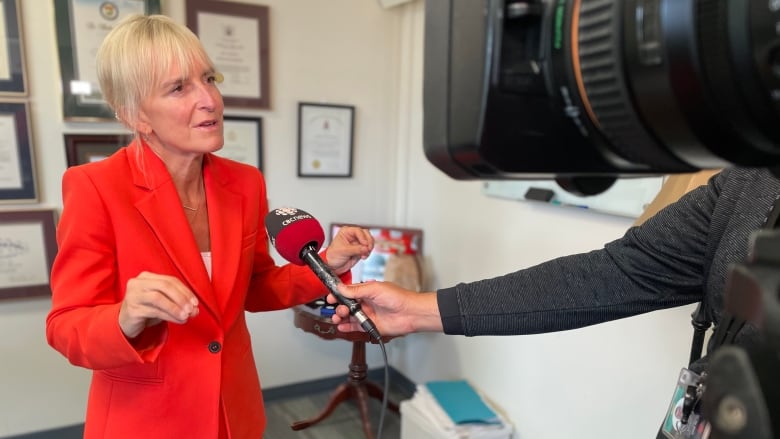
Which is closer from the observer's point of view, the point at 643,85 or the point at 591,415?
the point at 643,85

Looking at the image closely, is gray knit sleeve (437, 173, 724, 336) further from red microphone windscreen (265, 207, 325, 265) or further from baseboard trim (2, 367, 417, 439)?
baseboard trim (2, 367, 417, 439)

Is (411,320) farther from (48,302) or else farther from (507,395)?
(48,302)

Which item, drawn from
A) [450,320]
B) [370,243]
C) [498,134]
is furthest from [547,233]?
[498,134]

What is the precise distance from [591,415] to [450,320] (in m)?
1.18

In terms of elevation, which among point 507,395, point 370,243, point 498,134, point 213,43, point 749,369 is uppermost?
point 213,43

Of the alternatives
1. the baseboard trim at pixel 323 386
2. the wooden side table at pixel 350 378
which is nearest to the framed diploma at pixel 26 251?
the wooden side table at pixel 350 378

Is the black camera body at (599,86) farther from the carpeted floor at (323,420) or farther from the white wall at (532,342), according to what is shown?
the carpeted floor at (323,420)

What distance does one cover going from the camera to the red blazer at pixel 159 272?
0.92 metres

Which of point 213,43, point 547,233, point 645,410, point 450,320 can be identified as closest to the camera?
point 450,320

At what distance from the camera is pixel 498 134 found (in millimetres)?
435

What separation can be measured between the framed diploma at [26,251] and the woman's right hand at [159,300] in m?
→ 1.60

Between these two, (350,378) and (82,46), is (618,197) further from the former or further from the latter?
(82,46)

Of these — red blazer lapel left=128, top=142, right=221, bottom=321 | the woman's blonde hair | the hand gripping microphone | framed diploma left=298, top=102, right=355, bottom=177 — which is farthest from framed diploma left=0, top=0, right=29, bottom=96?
the hand gripping microphone

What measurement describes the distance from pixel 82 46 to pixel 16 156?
498mm
